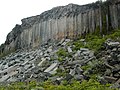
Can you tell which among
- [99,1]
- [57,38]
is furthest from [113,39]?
[57,38]

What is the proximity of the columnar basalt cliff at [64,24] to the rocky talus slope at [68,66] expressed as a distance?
1393mm

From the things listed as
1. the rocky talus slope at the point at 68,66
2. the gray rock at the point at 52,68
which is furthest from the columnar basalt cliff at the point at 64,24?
the gray rock at the point at 52,68

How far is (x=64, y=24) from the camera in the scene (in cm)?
2314

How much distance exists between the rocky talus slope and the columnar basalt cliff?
1393 millimetres

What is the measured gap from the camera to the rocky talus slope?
1362cm

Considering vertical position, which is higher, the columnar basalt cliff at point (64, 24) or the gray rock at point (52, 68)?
the columnar basalt cliff at point (64, 24)

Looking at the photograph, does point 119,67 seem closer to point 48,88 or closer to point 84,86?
point 84,86

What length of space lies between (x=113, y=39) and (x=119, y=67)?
14.7 ft

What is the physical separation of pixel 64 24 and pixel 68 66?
761 cm

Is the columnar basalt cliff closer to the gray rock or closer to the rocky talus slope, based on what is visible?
the rocky talus slope

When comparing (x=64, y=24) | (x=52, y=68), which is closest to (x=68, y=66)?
(x=52, y=68)

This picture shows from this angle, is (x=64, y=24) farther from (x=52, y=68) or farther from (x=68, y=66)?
(x=68, y=66)

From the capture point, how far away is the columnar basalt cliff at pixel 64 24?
66.1 feet

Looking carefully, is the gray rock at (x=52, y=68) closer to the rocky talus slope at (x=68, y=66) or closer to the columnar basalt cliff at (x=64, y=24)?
the rocky talus slope at (x=68, y=66)
